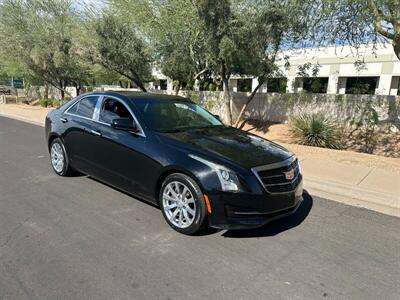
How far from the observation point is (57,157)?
5.73 meters

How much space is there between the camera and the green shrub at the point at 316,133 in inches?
412

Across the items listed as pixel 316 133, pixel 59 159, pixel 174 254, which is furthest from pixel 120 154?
pixel 316 133

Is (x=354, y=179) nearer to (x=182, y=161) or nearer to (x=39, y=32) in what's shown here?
(x=182, y=161)

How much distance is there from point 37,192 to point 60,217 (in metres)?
1.16

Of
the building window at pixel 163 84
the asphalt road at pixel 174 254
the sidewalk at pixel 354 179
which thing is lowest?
the asphalt road at pixel 174 254

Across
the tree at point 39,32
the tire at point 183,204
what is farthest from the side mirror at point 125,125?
the tree at point 39,32

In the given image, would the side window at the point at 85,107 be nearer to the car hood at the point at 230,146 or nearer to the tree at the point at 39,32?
the car hood at the point at 230,146

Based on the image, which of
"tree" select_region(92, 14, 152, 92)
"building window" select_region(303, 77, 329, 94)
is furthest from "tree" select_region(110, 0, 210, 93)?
"building window" select_region(303, 77, 329, 94)

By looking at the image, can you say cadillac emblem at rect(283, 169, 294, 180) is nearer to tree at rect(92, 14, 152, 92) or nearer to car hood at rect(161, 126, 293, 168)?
car hood at rect(161, 126, 293, 168)

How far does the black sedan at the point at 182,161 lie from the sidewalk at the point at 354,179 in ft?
5.51

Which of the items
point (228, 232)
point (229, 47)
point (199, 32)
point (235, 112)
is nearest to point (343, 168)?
point (228, 232)

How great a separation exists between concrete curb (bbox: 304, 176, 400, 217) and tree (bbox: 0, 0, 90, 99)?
15.7 m

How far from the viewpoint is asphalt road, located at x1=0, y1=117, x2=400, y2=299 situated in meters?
2.72

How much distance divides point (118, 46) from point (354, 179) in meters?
10.6
